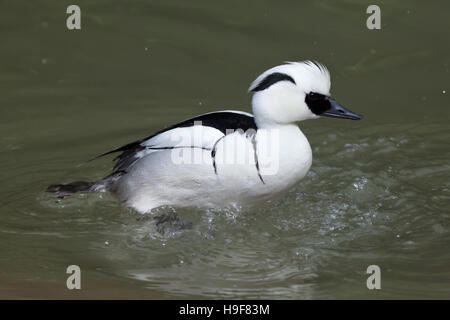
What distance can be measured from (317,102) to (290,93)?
23cm

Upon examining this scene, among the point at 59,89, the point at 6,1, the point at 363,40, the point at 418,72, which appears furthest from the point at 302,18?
the point at 6,1

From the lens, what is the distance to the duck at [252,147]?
19.6 feet

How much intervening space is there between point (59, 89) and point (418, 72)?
4.21 m

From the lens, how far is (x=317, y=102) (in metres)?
6.10

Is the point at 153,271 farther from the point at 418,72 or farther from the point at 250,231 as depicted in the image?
the point at 418,72

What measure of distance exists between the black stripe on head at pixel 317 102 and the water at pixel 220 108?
0.96 meters
